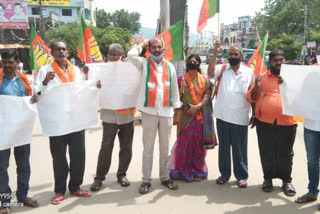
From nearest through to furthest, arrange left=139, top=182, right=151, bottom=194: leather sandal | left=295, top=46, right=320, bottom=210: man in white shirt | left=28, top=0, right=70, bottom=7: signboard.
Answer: left=295, top=46, right=320, bottom=210: man in white shirt → left=139, top=182, right=151, bottom=194: leather sandal → left=28, top=0, right=70, bottom=7: signboard

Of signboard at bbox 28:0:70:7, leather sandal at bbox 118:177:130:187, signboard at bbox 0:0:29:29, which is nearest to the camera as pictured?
leather sandal at bbox 118:177:130:187

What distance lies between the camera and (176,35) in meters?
4.07

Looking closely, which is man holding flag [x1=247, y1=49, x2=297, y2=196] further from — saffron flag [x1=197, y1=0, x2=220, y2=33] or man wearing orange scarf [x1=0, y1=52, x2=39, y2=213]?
man wearing orange scarf [x1=0, y1=52, x2=39, y2=213]

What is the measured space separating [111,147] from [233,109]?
1661 millimetres

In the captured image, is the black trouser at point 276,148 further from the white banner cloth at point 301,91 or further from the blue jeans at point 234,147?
the white banner cloth at point 301,91

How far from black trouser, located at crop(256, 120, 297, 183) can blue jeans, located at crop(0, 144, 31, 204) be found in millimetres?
2835

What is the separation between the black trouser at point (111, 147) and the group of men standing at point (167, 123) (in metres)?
0.01

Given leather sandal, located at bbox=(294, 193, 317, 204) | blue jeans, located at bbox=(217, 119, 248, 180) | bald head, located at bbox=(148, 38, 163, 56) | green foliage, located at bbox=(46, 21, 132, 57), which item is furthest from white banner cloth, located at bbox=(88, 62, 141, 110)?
green foliage, located at bbox=(46, 21, 132, 57)

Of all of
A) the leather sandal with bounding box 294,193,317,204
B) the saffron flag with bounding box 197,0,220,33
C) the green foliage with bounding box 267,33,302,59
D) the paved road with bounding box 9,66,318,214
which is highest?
the green foliage with bounding box 267,33,302,59

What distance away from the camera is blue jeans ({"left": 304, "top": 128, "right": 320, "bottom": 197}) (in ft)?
10.1

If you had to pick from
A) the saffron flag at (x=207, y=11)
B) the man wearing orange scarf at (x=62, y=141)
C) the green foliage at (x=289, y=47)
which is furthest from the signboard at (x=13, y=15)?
the green foliage at (x=289, y=47)

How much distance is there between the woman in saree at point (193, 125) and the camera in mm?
3678

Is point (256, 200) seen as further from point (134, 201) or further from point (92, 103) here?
point (92, 103)

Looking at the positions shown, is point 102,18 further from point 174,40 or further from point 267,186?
point 267,186
